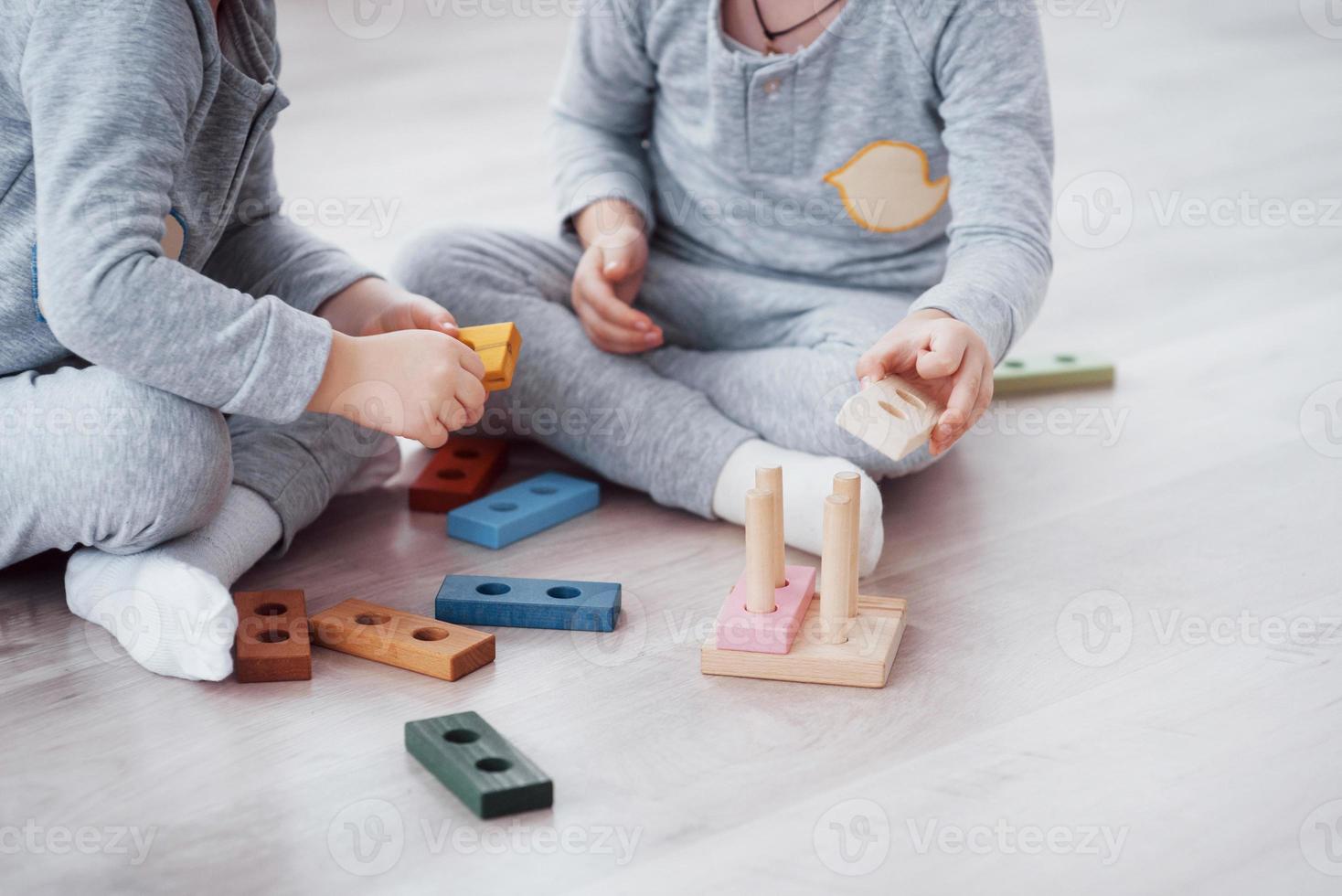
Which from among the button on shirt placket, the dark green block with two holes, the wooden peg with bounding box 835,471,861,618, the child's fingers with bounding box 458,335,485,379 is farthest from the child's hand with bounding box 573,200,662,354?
the dark green block with two holes

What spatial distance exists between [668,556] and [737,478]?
82 mm

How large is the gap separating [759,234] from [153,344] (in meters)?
0.57

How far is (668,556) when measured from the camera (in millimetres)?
1059

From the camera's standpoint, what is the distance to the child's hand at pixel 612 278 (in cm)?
117

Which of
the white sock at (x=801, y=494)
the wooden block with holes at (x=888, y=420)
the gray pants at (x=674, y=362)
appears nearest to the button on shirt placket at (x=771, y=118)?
the gray pants at (x=674, y=362)

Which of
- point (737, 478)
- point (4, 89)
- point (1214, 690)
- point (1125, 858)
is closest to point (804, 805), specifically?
point (1125, 858)

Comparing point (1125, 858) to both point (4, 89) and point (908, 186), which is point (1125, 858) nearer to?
point (908, 186)

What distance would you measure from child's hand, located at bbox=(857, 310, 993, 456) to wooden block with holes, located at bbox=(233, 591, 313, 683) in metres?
0.39

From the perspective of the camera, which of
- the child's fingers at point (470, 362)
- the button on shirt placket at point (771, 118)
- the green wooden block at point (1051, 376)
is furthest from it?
the green wooden block at point (1051, 376)

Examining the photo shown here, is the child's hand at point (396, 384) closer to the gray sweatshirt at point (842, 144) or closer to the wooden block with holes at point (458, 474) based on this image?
the wooden block with holes at point (458, 474)

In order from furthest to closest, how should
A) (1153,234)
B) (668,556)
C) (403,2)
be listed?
(403,2) < (1153,234) < (668,556)

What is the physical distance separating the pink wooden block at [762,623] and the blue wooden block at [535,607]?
0.08 metres

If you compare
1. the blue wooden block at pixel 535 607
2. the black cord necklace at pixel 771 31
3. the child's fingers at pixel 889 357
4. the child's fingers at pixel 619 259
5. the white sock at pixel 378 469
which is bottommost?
the white sock at pixel 378 469

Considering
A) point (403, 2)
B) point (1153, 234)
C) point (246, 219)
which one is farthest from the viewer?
point (403, 2)
